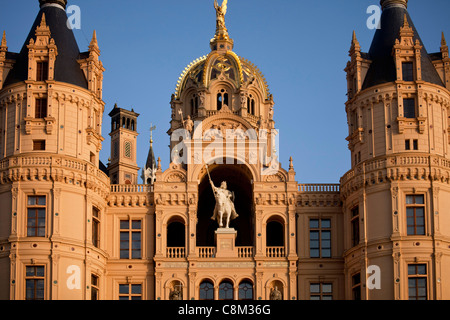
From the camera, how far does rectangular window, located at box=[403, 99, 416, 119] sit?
70.2 meters

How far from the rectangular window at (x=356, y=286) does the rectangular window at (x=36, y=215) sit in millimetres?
18090

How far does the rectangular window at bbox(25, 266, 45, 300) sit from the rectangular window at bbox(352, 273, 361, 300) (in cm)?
1784

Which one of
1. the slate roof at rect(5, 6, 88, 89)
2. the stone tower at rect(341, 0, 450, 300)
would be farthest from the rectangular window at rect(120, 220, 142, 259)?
the stone tower at rect(341, 0, 450, 300)

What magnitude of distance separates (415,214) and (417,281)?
3.90 metres

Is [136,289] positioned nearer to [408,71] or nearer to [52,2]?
[52,2]

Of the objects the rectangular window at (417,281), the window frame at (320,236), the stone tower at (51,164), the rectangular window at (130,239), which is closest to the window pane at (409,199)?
the rectangular window at (417,281)

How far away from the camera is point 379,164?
68.9 meters

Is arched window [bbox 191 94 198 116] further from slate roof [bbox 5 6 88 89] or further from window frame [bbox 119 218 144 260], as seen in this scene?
window frame [bbox 119 218 144 260]

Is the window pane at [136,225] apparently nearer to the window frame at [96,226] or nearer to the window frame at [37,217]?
the window frame at [96,226]

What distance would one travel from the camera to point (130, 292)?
2808 inches
